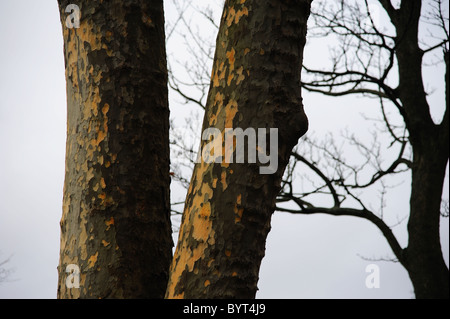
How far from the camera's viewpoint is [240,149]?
1190 millimetres

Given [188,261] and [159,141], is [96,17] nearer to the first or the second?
[159,141]

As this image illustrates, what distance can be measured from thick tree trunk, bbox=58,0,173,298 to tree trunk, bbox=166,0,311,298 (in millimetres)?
228

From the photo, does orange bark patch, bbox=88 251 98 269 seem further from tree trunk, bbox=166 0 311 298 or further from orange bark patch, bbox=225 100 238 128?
orange bark patch, bbox=225 100 238 128

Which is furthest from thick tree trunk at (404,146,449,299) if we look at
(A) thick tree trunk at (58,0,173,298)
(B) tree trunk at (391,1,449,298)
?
(A) thick tree trunk at (58,0,173,298)

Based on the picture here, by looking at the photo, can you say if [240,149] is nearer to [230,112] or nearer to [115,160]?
[230,112]

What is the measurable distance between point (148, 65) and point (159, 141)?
232mm

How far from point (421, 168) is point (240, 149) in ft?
10.1

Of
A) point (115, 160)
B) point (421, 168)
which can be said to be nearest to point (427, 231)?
point (421, 168)

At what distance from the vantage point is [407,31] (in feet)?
13.8

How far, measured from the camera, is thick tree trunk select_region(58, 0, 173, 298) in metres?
1.40

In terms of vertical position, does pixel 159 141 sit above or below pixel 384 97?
below

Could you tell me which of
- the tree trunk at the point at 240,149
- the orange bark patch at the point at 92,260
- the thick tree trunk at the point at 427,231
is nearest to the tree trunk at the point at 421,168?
the thick tree trunk at the point at 427,231

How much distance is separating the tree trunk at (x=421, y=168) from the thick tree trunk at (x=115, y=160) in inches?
109
